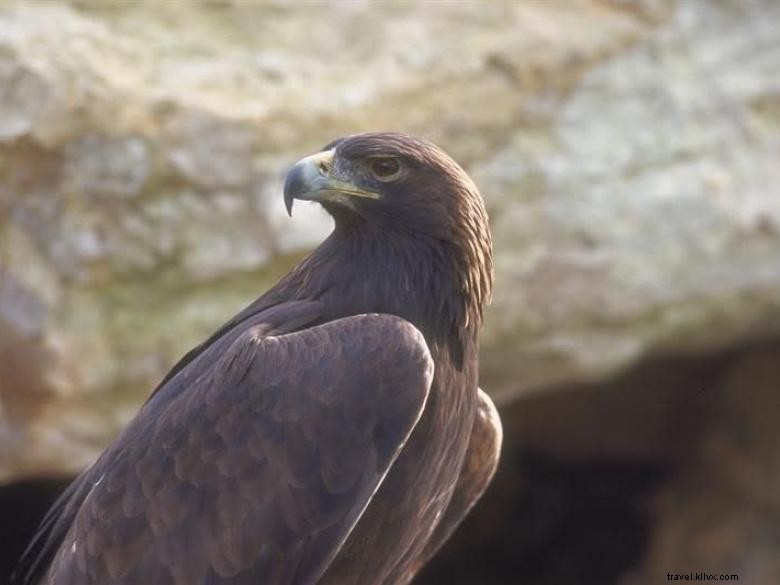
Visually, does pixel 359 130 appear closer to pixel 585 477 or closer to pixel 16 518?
pixel 16 518

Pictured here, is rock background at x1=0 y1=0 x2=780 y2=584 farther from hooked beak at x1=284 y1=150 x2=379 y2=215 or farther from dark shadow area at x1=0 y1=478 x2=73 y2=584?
hooked beak at x1=284 y1=150 x2=379 y2=215

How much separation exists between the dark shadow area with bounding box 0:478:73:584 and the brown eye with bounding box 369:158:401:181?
475 cm

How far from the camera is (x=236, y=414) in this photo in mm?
4867

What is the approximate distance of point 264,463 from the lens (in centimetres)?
485

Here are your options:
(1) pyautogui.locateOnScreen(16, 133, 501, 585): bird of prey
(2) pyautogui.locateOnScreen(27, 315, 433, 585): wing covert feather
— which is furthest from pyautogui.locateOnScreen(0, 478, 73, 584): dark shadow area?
(2) pyautogui.locateOnScreen(27, 315, 433, 585): wing covert feather

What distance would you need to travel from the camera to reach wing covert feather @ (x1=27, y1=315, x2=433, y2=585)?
478 cm

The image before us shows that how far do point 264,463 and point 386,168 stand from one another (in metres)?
0.96

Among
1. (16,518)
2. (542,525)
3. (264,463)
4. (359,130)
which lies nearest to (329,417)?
(264,463)

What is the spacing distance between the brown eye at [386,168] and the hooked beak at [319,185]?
0.06 meters

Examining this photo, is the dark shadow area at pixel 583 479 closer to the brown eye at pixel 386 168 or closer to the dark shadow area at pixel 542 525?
the dark shadow area at pixel 542 525

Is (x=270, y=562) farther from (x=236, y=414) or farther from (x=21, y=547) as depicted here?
(x=21, y=547)

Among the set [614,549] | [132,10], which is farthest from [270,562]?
[614,549]

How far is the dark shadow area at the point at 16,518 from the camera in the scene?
928 centimetres

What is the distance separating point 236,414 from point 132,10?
326 centimetres
